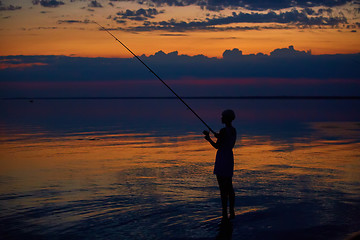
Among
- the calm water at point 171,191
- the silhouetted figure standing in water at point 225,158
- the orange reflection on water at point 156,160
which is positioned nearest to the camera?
the calm water at point 171,191

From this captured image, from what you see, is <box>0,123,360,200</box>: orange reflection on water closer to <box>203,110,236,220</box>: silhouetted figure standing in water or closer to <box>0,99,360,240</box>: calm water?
<box>0,99,360,240</box>: calm water

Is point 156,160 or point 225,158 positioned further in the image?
point 156,160

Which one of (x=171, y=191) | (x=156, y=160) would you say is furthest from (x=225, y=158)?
(x=156, y=160)

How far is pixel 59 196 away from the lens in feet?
28.8

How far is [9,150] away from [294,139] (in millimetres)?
11278

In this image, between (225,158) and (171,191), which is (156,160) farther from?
(225,158)

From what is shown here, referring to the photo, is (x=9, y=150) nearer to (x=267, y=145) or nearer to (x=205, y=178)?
(x=205, y=178)

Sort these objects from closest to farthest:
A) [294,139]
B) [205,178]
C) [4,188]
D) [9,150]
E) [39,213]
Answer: [39,213], [4,188], [205,178], [9,150], [294,139]

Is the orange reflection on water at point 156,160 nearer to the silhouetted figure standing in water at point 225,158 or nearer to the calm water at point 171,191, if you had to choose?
the calm water at point 171,191

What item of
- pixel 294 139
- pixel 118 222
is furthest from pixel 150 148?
pixel 118 222

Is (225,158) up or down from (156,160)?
up

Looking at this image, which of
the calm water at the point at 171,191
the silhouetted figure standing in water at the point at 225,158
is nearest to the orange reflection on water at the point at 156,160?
the calm water at the point at 171,191

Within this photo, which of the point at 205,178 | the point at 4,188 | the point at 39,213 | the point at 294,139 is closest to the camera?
the point at 39,213

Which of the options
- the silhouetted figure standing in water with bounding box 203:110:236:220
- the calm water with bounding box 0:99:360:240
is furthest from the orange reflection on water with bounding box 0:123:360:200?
the silhouetted figure standing in water with bounding box 203:110:236:220
